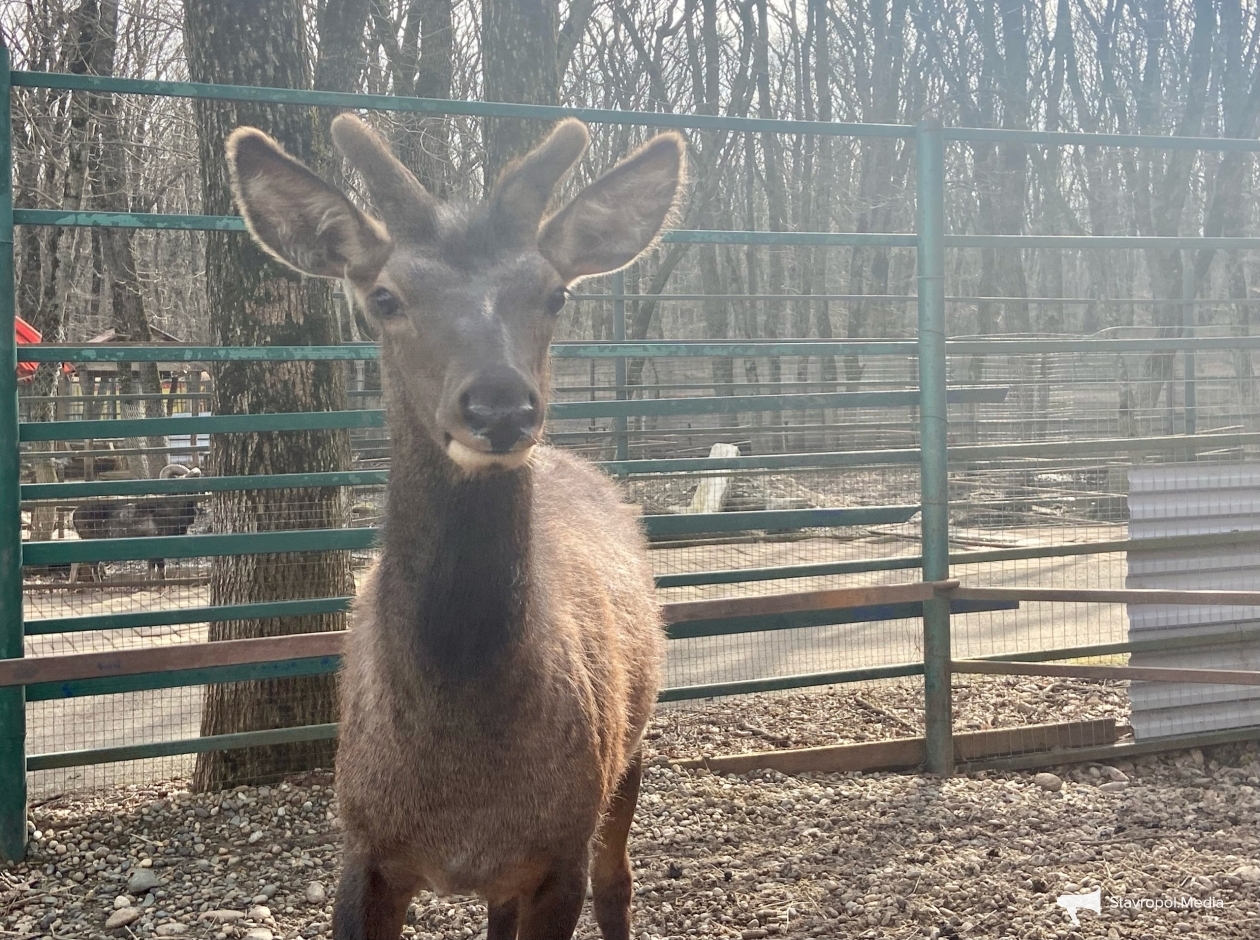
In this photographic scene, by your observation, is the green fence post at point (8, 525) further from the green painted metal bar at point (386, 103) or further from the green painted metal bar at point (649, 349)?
the green painted metal bar at point (386, 103)

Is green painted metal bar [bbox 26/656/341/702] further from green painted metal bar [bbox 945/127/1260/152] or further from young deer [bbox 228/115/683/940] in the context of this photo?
green painted metal bar [bbox 945/127/1260/152]

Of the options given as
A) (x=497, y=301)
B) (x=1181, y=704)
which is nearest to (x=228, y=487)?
(x=497, y=301)

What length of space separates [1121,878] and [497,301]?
142 inches

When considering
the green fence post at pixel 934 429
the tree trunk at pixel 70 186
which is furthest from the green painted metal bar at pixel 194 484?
the tree trunk at pixel 70 186

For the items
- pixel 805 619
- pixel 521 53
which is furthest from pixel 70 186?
pixel 805 619

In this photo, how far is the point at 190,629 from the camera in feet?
33.8

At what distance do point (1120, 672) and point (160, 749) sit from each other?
4884 millimetres

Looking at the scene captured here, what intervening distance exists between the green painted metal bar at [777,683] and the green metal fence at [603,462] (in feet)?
0.05

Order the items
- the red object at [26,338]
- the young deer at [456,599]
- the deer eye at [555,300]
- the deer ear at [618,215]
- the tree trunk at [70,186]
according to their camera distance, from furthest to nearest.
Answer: the tree trunk at [70,186] → the red object at [26,338] → the deer ear at [618,215] → the deer eye at [555,300] → the young deer at [456,599]

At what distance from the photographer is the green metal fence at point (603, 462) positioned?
4801mm

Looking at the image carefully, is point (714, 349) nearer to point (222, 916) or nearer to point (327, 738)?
point (327, 738)

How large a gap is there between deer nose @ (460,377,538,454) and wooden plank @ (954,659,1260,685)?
4.23m

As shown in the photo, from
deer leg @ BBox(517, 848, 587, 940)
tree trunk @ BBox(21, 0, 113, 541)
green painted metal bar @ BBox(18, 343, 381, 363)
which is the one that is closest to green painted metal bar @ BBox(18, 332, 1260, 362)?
green painted metal bar @ BBox(18, 343, 381, 363)

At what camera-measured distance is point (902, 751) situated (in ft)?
21.0
